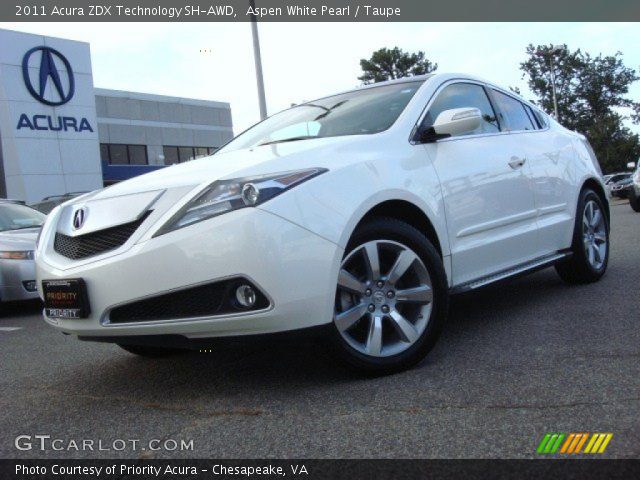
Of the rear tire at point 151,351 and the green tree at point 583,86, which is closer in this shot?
the rear tire at point 151,351

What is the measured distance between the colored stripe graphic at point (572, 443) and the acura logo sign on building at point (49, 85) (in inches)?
930

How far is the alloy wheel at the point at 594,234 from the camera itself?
4.94 metres

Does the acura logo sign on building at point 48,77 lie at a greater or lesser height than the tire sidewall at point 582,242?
greater

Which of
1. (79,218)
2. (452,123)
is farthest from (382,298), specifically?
(79,218)

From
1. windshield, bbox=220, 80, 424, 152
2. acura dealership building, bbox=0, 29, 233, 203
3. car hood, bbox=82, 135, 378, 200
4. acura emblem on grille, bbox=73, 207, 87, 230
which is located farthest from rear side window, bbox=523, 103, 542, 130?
acura dealership building, bbox=0, 29, 233, 203

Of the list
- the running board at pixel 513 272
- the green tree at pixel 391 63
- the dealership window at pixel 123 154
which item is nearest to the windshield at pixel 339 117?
the running board at pixel 513 272

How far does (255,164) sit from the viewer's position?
2844mm

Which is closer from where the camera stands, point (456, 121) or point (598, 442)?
point (598, 442)

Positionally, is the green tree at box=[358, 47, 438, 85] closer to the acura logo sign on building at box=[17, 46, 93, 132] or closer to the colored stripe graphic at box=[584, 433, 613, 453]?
the acura logo sign on building at box=[17, 46, 93, 132]

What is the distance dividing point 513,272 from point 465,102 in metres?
1.15

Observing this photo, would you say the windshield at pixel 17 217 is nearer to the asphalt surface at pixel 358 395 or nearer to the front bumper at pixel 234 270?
the asphalt surface at pixel 358 395

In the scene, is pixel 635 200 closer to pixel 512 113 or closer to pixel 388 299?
pixel 512 113

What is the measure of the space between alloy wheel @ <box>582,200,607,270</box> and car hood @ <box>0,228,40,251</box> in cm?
520

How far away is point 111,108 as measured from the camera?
38.3 meters
